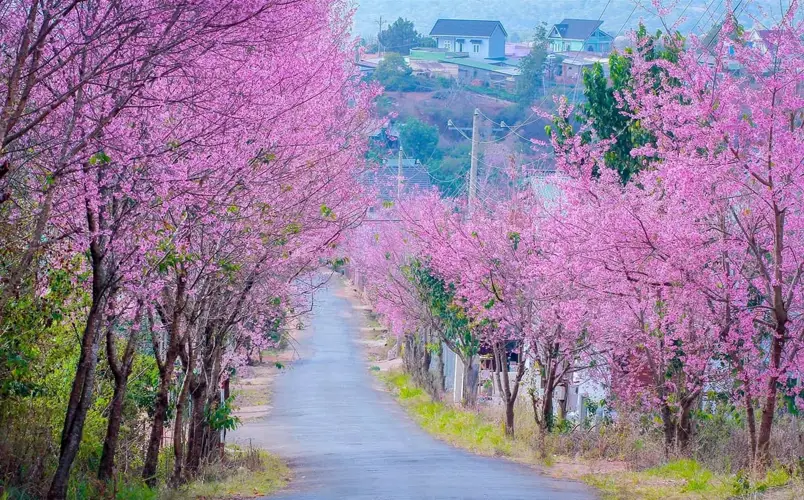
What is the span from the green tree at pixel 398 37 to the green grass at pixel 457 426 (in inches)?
1981

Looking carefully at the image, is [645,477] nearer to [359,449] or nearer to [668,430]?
[668,430]

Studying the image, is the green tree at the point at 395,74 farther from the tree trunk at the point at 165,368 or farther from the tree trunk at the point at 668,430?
the tree trunk at the point at 165,368

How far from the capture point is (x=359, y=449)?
22953mm

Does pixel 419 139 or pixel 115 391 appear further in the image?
pixel 419 139

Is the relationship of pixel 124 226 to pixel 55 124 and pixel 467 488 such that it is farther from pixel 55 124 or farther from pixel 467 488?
pixel 467 488

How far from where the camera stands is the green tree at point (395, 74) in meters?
71.8

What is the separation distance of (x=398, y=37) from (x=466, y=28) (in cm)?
1375

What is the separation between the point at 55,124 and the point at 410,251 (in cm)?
2552

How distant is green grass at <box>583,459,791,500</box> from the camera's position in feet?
38.4

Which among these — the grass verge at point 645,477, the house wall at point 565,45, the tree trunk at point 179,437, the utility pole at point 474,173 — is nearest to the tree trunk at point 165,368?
the tree trunk at point 179,437

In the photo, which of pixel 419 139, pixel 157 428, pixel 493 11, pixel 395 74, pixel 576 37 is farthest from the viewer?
pixel 493 11

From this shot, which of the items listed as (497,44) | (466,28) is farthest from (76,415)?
(466,28)

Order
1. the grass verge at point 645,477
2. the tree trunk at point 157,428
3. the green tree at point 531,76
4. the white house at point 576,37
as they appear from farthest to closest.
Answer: the white house at point 576,37 → the green tree at point 531,76 → the tree trunk at point 157,428 → the grass verge at point 645,477

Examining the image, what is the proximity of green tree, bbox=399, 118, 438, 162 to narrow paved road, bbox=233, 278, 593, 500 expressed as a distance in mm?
17448
